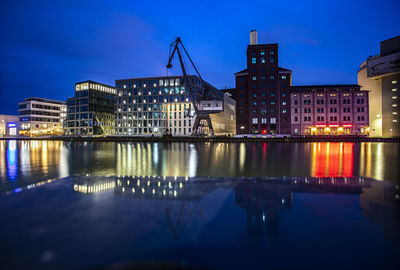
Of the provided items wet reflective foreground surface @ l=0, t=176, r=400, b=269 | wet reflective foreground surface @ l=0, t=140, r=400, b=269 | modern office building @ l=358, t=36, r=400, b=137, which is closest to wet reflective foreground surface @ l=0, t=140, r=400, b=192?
wet reflective foreground surface @ l=0, t=140, r=400, b=269

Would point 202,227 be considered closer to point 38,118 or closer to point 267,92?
point 267,92

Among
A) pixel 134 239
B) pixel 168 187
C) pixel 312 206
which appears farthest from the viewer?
pixel 168 187

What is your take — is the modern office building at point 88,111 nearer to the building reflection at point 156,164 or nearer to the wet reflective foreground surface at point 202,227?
the building reflection at point 156,164

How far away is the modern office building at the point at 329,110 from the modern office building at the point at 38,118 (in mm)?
136351

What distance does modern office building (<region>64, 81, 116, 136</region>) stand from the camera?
134500mm

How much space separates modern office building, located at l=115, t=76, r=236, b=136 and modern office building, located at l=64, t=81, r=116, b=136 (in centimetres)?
1782

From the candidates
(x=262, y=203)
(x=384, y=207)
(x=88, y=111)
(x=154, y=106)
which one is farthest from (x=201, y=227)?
(x=88, y=111)

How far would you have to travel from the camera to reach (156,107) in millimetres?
120500

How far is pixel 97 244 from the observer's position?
4461 millimetres

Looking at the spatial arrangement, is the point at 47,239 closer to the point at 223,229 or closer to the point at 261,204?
the point at 223,229

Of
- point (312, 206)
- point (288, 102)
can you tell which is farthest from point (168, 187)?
point (288, 102)

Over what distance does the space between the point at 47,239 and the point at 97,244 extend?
1065mm

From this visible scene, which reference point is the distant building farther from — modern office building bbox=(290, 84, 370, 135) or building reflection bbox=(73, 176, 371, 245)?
building reflection bbox=(73, 176, 371, 245)

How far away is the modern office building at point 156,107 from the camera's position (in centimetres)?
Answer: 11694
